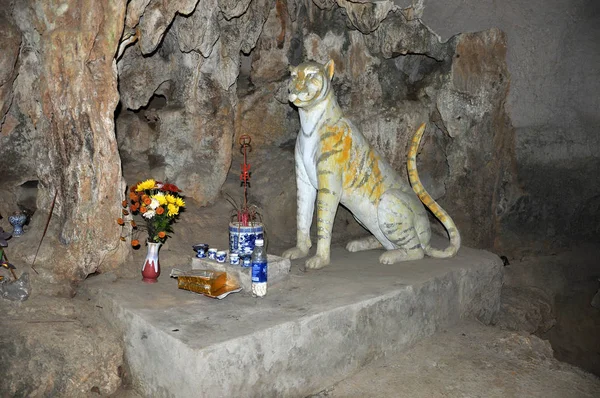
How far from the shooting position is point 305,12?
673 centimetres

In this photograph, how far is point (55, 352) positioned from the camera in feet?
12.3

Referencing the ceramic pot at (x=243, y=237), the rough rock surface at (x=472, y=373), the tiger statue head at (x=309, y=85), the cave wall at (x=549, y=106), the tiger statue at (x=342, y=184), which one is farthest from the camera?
the cave wall at (x=549, y=106)

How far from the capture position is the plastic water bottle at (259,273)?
410cm

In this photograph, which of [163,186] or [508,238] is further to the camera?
[508,238]

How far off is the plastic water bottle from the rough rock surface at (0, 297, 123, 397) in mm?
1067

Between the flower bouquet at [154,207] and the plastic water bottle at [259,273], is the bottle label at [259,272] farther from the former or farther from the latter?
the flower bouquet at [154,207]

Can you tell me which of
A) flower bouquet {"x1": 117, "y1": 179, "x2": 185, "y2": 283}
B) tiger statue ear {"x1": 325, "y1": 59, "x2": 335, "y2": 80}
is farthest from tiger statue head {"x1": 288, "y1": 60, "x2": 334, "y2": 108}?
flower bouquet {"x1": 117, "y1": 179, "x2": 185, "y2": 283}

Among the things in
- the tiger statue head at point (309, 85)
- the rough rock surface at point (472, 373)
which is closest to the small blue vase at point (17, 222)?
the tiger statue head at point (309, 85)

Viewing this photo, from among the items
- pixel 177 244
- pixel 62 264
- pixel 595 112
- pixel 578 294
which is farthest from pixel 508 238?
pixel 62 264

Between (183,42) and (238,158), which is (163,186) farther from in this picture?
(238,158)

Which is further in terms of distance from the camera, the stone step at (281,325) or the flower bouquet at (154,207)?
the flower bouquet at (154,207)

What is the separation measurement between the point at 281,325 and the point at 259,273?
64 cm

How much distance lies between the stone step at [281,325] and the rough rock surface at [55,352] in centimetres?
15

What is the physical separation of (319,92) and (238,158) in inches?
96.0
